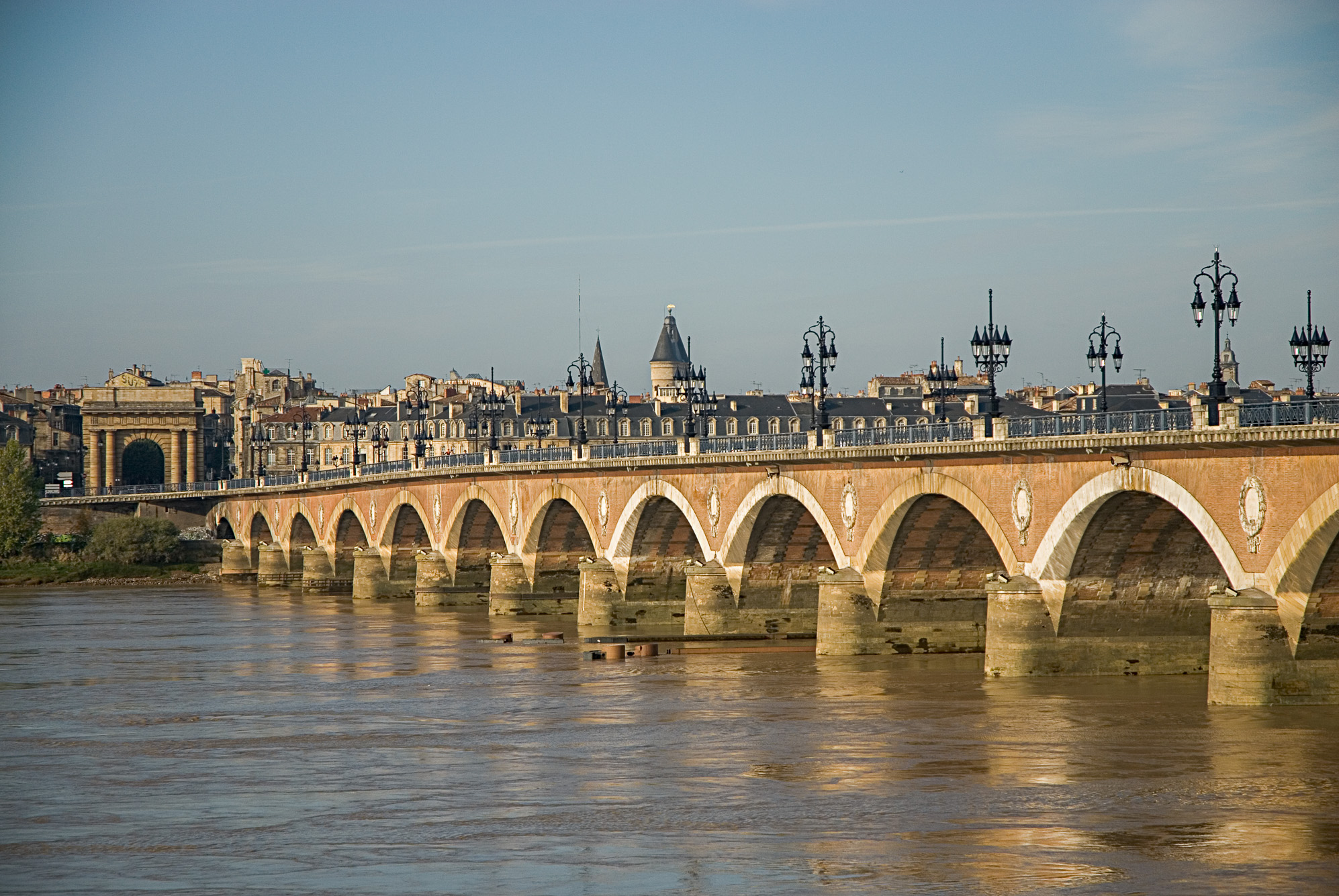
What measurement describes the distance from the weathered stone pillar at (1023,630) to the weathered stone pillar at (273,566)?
65.5m

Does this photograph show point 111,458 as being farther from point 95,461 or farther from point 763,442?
point 763,442

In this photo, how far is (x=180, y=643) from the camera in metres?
59.5

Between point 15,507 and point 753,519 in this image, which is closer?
point 753,519

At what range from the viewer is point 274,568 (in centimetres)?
10200

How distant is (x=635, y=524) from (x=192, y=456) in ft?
354

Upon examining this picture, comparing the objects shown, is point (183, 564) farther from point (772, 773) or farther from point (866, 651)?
point (772, 773)

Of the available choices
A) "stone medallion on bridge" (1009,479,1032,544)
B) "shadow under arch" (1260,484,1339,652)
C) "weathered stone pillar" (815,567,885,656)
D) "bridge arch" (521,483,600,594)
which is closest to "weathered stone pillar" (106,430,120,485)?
"bridge arch" (521,483,600,594)

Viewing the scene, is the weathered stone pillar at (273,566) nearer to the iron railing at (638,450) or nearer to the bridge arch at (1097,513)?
the iron railing at (638,450)

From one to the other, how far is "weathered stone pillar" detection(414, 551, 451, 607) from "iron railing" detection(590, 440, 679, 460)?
11997 millimetres

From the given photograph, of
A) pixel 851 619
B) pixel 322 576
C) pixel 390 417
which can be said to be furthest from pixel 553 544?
pixel 390 417

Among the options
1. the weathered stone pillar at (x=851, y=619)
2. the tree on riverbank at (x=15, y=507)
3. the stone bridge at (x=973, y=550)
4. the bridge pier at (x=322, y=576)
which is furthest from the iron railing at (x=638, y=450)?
the tree on riverbank at (x=15, y=507)

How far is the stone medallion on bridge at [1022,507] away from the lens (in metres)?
41.0

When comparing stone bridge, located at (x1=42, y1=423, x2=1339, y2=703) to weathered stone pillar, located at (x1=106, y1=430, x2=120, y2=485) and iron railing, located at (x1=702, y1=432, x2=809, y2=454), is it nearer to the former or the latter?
iron railing, located at (x1=702, y1=432, x2=809, y2=454)

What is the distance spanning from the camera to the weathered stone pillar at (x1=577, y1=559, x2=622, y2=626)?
6184cm
